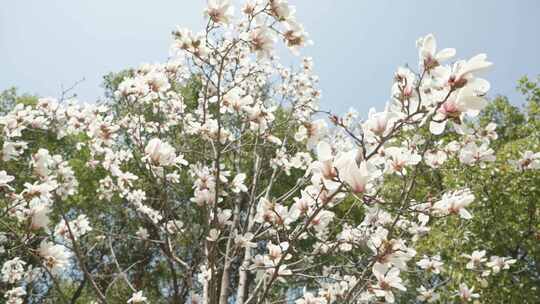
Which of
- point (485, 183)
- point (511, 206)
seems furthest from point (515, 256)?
point (485, 183)

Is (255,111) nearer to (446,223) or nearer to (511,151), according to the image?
(446,223)

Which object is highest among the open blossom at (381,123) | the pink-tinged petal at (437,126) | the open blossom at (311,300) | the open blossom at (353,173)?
the open blossom at (381,123)

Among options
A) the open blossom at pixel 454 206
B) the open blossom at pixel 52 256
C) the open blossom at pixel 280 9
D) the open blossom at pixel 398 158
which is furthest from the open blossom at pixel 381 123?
the open blossom at pixel 52 256

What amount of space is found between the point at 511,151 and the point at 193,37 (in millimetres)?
5703

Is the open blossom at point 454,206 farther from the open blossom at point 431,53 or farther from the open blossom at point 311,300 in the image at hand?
the open blossom at point 311,300

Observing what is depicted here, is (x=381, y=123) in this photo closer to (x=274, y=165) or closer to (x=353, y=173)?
(x=353, y=173)

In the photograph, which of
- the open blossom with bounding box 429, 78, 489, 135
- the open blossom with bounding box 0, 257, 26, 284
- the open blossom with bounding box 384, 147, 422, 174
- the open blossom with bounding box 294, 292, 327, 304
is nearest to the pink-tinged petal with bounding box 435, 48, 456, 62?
the open blossom with bounding box 429, 78, 489, 135

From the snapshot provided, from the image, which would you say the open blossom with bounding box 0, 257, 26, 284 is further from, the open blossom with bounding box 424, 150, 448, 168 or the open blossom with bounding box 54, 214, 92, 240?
the open blossom with bounding box 424, 150, 448, 168

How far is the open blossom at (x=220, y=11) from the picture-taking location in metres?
2.31

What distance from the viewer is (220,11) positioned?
2326mm

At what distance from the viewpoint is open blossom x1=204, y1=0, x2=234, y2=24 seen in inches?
91.0

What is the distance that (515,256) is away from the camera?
628cm

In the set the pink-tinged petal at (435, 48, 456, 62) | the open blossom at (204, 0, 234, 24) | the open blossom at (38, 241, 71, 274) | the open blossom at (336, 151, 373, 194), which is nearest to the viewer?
the open blossom at (336, 151, 373, 194)

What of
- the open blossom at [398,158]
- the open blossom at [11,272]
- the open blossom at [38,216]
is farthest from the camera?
the open blossom at [11,272]
